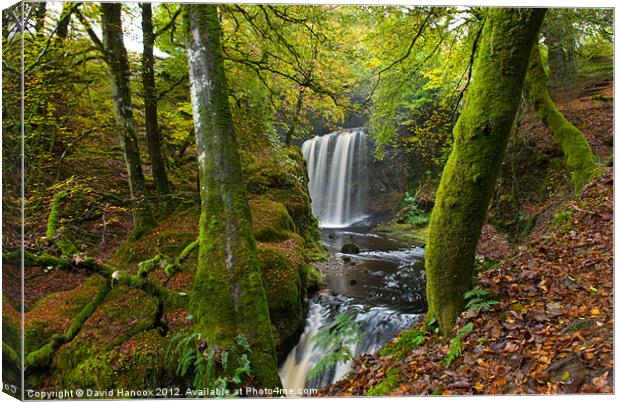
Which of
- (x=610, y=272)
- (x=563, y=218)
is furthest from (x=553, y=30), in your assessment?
(x=610, y=272)

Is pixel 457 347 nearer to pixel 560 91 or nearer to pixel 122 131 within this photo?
pixel 122 131

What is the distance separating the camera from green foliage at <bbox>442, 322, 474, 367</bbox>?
2.51 meters

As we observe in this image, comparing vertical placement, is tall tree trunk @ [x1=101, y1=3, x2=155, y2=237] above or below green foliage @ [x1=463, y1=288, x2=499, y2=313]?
above

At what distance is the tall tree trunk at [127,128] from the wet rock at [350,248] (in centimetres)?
423

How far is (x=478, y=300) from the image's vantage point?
9.20ft

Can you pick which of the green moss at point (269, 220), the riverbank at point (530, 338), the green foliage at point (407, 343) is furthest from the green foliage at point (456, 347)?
the green moss at point (269, 220)

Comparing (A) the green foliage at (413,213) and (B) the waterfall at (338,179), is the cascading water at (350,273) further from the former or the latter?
(A) the green foliage at (413,213)

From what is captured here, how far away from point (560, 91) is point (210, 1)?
5.10 m

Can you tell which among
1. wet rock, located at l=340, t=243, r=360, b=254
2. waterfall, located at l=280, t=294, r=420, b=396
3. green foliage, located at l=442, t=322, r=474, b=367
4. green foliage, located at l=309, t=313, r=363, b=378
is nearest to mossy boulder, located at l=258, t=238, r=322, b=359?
waterfall, located at l=280, t=294, r=420, b=396

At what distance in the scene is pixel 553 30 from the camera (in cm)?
434

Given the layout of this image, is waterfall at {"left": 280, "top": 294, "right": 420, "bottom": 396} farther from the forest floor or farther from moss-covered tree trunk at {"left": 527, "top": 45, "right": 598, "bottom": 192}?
moss-covered tree trunk at {"left": 527, "top": 45, "right": 598, "bottom": 192}

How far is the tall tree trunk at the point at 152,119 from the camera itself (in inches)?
174

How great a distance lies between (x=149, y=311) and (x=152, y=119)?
2.61m

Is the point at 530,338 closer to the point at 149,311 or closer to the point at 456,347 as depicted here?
the point at 456,347
